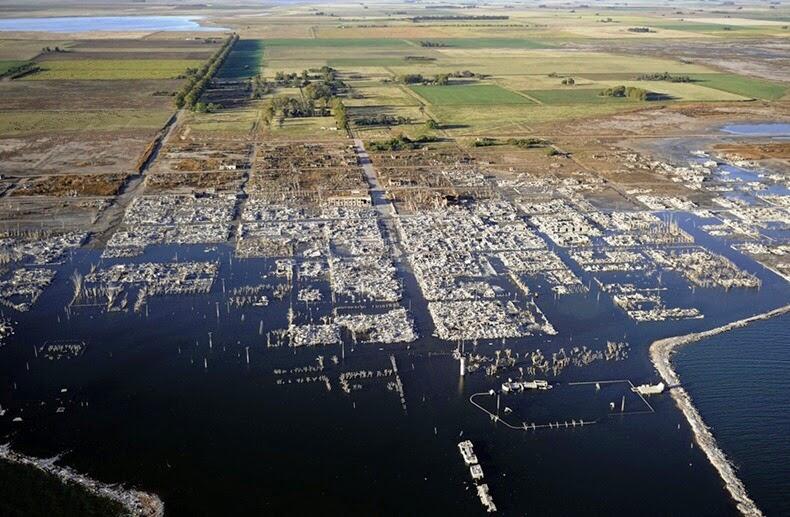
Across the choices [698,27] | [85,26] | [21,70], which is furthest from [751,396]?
[85,26]

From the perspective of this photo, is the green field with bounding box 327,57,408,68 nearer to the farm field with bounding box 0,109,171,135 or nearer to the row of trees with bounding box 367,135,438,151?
the farm field with bounding box 0,109,171,135

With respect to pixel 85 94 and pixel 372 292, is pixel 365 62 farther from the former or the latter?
pixel 372 292

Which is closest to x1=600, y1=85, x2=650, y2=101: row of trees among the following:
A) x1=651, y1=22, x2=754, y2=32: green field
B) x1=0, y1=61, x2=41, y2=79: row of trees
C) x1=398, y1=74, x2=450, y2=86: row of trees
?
x1=398, y1=74, x2=450, y2=86: row of trees

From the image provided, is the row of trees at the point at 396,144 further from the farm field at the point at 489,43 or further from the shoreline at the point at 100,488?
the farm field at the point at 489,43

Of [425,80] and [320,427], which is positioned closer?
[320,427]

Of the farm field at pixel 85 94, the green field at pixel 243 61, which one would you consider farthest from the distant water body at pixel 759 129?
the green field at pixel 243 61

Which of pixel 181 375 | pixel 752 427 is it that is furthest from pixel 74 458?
pixel 752 427
